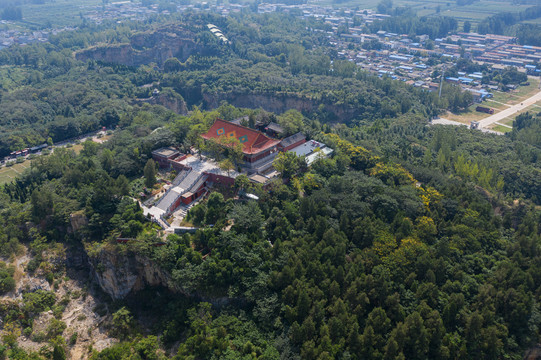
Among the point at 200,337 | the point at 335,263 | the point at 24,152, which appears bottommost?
the point at 24,152

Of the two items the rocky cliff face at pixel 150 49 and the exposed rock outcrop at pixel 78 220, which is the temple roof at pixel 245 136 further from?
the rocky cliff face at pixel 150 49

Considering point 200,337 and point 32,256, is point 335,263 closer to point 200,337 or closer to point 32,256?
point 200,337

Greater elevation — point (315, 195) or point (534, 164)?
point (315, 195)

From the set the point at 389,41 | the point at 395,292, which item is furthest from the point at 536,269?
the point at 389,41

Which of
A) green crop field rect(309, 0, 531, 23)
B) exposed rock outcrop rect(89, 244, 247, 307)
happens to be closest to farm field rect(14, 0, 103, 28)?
green crop field rect(309, 0, 531, 23)

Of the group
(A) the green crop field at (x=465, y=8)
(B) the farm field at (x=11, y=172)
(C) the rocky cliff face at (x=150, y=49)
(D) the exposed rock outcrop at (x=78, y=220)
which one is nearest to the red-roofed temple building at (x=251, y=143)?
(D) the exposed rock outcrop at (x=78, y=220)

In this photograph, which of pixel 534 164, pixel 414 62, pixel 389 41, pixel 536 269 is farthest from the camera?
pixel 389 41
